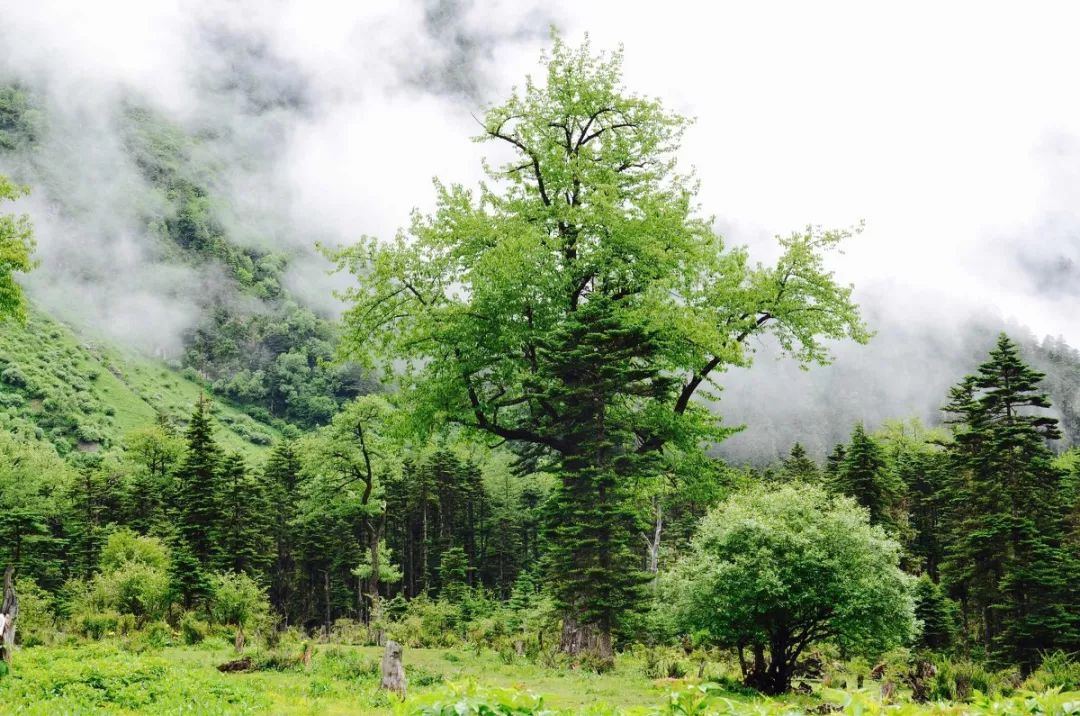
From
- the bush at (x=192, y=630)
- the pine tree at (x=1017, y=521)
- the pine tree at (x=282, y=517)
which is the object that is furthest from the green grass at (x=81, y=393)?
the pine tree at (x=1017, y=521)

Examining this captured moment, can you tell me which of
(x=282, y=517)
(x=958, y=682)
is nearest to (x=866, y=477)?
(x=958, y=682)

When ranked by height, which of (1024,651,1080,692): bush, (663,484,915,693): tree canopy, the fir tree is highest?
the fir tree

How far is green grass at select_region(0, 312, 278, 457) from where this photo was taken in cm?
11812

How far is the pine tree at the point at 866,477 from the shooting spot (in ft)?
141

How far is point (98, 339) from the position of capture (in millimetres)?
175000

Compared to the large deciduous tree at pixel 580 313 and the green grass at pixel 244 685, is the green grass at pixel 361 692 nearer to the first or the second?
the green grass at pixel 244 685

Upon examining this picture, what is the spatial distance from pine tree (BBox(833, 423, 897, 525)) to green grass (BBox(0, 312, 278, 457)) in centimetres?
11088

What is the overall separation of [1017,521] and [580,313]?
24.1 metres

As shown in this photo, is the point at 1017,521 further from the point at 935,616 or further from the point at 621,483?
the point at 621,483

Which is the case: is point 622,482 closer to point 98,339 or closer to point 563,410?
point 563,410

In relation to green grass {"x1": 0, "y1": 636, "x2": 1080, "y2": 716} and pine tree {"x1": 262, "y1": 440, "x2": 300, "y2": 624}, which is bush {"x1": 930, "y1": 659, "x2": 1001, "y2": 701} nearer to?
green grass {"x1": 0, "y1": 636, "x2": 1080, "y2": 716}

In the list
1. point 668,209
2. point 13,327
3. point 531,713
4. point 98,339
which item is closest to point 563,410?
point 668,209

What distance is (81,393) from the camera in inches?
5143

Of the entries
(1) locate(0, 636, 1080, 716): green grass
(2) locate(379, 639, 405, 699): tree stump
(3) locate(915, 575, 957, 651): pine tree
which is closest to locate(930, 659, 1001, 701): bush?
(1) locate(0, 636, 1080, 716): green grass
